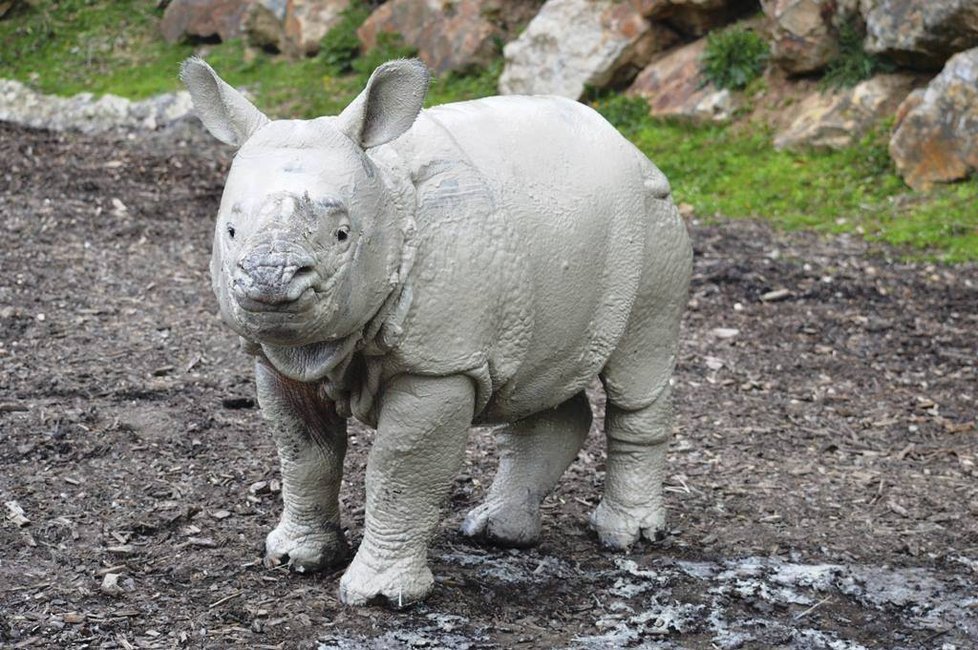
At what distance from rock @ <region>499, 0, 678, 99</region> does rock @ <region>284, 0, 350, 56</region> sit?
2500 mm

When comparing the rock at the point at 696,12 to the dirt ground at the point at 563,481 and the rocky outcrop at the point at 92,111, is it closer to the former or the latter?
the dirt ground at the point at 563,481

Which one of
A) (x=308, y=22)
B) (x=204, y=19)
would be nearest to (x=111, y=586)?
(x=308, y=22)

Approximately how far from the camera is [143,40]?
14875 millimetres

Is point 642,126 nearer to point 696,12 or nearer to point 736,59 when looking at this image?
point 736,59

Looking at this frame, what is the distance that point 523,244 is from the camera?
4.18 m

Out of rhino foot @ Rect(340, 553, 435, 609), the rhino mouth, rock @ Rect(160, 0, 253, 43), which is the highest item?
the rhino mouth

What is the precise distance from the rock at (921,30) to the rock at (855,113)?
0.20 meters

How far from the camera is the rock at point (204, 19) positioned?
571 inches

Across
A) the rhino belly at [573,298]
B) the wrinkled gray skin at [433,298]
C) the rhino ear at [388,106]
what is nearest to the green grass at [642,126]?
the wrinkled gray skin at [433,298]

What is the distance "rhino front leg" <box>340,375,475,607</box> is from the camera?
13.5ft

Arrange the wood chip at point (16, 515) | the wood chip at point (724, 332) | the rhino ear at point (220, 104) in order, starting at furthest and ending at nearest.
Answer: the wood chip at point (724, 332) < the wood chip at point (16, 515) < the rhino ear at point (220, 104)

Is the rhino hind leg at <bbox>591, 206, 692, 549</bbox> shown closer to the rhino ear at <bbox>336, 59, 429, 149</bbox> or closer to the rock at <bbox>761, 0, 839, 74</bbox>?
the rhino ear at <bbox>336, 59, 429, 149</bbox>

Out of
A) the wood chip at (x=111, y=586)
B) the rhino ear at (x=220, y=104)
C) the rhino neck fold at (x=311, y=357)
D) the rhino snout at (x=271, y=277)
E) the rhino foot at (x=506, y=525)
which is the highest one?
the rhino ear at (x=220, y=104)

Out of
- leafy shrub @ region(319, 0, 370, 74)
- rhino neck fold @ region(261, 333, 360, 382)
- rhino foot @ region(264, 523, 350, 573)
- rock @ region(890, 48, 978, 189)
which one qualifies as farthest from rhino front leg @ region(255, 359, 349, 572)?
leafy shrub @ region(319, 0, 370, 74)
